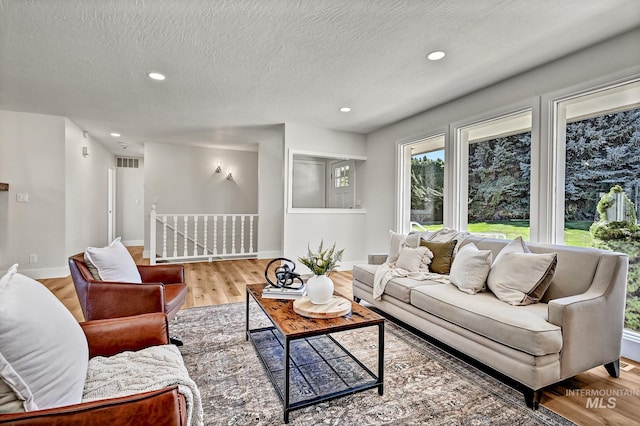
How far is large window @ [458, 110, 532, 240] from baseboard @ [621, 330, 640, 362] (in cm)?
101

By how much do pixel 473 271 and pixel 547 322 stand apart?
2.27 ft

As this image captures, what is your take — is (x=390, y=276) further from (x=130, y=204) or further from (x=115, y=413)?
(x=130, y=204)

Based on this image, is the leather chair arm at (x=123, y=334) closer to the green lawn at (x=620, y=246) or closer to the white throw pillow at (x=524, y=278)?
the white throw pillow at (x=524, y=278)

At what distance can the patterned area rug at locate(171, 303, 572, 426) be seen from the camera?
160cm

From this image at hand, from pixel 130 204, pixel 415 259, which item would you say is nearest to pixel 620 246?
pixel 415 259

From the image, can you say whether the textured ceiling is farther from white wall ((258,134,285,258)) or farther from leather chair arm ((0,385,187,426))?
white wall ((258,134,285,258))

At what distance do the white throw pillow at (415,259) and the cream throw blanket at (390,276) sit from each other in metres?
0.06

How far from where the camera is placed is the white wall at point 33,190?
4207mm

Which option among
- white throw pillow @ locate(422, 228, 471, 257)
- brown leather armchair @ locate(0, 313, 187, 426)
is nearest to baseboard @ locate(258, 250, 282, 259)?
white throw pillow @ locate(422, 228, 471, 257)

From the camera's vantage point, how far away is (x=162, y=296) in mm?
2020

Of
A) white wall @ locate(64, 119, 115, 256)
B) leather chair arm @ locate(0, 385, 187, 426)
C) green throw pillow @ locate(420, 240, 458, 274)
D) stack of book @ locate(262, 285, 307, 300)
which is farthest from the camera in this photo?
white wall @ locate(64, 119, 115, 256)

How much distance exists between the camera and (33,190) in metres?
4.32

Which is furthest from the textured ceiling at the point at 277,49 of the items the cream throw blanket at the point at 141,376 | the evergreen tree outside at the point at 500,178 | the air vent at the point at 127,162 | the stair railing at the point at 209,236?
the air vent at the point at 127,162

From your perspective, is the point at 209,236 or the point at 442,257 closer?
the point at 442,257
